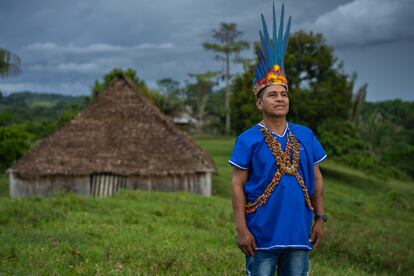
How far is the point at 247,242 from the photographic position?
3.40 m

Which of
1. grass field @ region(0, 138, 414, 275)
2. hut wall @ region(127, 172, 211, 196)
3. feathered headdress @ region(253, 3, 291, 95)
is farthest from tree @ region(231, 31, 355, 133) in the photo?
feathered headdress @ region(253, 3, 291, 95)

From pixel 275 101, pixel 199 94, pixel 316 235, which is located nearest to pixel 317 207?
pixel 316 235

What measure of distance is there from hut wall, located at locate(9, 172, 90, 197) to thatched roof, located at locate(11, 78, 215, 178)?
42cm

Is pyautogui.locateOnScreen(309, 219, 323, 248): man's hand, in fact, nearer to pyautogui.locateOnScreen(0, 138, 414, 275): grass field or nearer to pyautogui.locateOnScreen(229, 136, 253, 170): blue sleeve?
pyautogui.locateOnScreen(229, 136, 253, 170): blue sleeve

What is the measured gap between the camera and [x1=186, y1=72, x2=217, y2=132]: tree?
53.5 m

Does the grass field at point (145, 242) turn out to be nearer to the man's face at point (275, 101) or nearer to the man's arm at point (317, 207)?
the man's arm at point (317, 207)

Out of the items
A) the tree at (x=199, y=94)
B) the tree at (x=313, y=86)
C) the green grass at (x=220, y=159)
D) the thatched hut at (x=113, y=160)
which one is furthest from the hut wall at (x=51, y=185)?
the tree at (x=199, y=94)

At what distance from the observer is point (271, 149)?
3488mm

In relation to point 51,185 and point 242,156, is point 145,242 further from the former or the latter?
point 51,185

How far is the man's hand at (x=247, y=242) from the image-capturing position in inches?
134

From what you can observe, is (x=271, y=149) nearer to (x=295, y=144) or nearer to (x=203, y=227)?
(x=295, y=144)

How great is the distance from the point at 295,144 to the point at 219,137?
→ 152 feet

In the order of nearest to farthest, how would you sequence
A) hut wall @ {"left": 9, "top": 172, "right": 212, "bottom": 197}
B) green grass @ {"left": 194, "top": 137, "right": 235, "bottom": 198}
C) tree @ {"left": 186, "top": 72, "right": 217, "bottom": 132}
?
hut wall @ {"left": 9, "top": 172, "right": 212, "bottom": 197}
green grass @ {"left": 194, "top": 137, "right": 235, "bottom": 198}
tree @ {"left": 186, "top": 72, "right": 217, "bottom": 132}

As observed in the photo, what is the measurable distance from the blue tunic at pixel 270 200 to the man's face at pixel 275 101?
17cm
